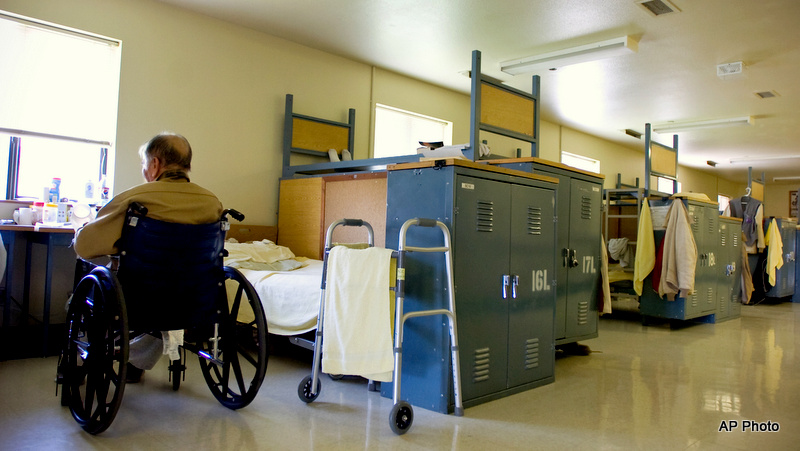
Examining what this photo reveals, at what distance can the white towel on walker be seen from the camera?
2.54 metres

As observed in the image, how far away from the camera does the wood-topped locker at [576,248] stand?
406cm

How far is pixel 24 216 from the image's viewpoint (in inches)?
147

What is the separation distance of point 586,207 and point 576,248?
348 mm

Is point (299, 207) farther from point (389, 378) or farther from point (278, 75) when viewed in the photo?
point (389, 378)

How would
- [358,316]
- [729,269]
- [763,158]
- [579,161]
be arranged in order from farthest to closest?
[763,158], [579,161], [729,269], [358,316]

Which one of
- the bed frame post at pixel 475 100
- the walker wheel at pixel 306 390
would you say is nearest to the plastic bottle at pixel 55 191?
Answer: the walker wheel at pixel 306 390

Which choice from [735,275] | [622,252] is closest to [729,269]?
[735,275]

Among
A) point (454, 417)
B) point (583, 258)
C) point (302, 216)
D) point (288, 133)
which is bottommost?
point (454, 417)

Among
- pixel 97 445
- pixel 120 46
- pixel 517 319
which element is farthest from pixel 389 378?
pixel 120 46

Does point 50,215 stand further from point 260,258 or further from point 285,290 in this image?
point 285,290

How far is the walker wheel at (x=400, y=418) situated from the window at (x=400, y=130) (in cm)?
437

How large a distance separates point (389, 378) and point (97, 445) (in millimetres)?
1232

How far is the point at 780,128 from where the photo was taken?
8.85m

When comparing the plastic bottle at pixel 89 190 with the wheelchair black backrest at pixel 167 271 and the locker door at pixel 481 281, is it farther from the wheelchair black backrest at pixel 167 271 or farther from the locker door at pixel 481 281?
the locker door at pixel 481 281
